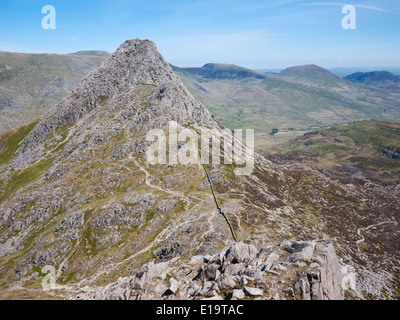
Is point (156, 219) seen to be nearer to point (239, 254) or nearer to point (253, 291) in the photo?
point (239, 254)

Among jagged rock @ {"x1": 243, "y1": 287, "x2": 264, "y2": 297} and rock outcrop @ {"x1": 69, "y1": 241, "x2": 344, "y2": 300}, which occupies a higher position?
jagged rock @ {"x1": 243, "y1": 287, "x2": 264, "y2": 297}

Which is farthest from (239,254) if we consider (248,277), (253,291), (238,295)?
(238,295)

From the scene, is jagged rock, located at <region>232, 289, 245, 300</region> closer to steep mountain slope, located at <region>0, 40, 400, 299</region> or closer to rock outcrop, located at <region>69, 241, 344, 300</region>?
rock outcrop, located at <region>69, 241, 344, 300</region>

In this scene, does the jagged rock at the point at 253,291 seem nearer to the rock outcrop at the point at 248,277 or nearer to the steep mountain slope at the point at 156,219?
the rock outcrop at the point at 248,277

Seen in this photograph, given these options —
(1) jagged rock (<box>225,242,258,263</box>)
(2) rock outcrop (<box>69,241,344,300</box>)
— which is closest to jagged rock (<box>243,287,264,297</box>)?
(2) rock outcrop (<box>69,241,344,300</box>)
